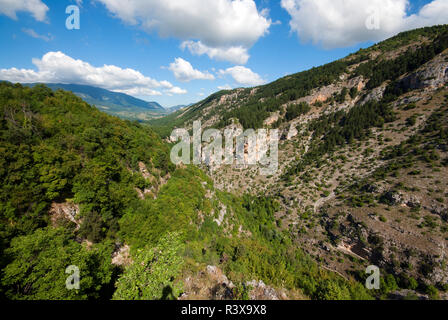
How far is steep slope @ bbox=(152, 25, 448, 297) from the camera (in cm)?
3644

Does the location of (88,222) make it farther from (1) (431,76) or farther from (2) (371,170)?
(1) (431,76)

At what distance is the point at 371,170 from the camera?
55.0 metres

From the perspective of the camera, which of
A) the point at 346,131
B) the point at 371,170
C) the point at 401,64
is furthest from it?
the point at 401,64

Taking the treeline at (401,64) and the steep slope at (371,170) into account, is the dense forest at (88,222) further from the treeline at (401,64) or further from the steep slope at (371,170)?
the treeline at (401,64)

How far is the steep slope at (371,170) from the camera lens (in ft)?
120

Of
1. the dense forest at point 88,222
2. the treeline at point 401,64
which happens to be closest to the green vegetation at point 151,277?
the dense forest at point 88,222

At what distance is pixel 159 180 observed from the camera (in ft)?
127

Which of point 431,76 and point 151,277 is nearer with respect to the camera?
point 151,277

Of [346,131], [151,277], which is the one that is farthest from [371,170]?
[151,277]

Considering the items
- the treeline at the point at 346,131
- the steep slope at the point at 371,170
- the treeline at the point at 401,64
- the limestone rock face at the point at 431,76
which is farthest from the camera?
the treeline at the point at 401,64

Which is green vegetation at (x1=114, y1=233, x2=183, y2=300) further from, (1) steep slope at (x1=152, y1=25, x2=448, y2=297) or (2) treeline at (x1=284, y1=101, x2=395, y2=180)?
(2) treeline at (x1=284, y1=101, x2=395, y2=180)

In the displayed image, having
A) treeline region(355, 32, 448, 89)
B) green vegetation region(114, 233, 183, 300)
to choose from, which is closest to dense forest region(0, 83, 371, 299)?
green vegetation region(114, 233, 183, 300)

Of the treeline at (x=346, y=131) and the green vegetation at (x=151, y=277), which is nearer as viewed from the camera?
the green vegetation at (x=151, y=277)
